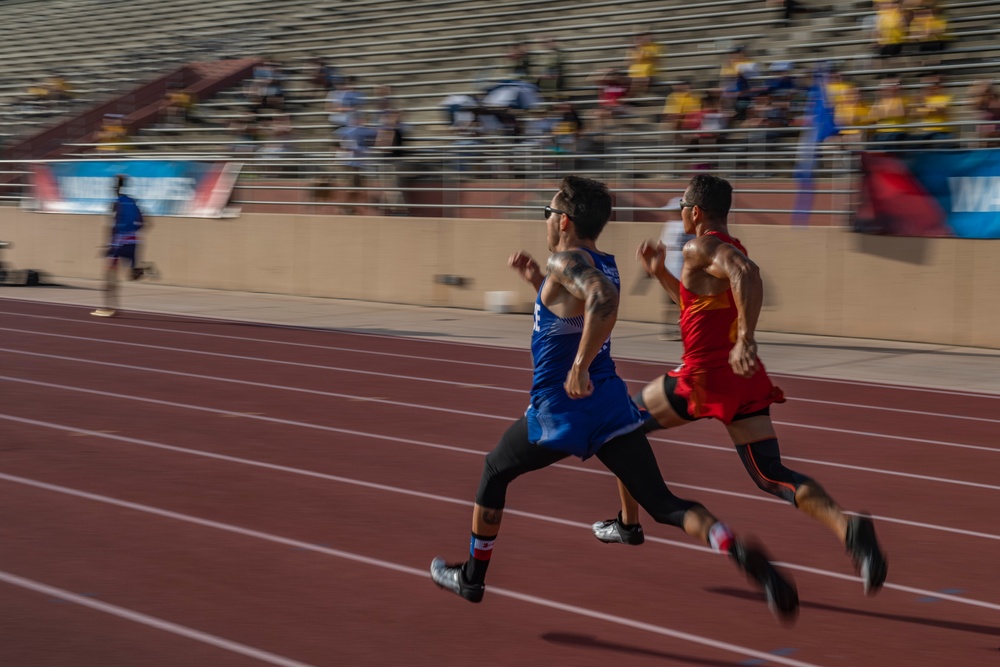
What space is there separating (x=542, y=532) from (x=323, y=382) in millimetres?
5895

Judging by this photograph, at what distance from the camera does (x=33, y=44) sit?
39625mm

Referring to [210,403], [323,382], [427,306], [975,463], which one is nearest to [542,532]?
[975,463]

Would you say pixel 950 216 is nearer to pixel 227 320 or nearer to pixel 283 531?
pixel 227 320

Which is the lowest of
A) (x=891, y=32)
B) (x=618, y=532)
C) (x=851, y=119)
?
(x=618, y=532)

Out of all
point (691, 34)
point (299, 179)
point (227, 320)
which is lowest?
point (227, 320)

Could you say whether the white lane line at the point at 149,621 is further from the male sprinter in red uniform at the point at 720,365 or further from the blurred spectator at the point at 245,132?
the blurred spectator at the point at 245,132

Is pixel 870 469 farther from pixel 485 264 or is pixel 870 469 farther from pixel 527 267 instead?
pixel 485 264

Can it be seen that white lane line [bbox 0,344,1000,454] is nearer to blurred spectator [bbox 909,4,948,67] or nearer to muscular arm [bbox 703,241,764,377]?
muscular arm [bbox 703,241,764,377]

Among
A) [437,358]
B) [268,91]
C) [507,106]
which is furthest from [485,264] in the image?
[268,91]

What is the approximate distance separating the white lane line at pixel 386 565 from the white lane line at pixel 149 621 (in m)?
1.00

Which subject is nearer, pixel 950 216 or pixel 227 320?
pixel 950 216

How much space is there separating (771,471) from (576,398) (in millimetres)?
1184

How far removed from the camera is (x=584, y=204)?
5.14m

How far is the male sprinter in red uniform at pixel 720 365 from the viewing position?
5629mm
